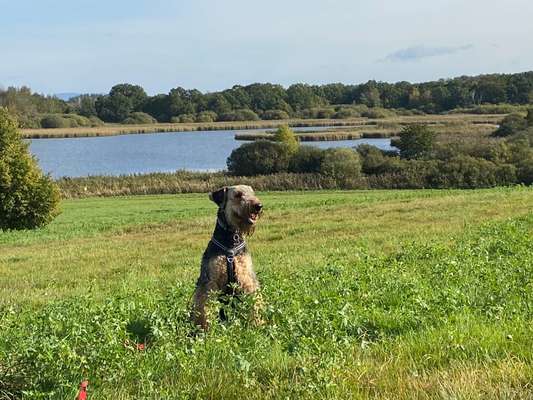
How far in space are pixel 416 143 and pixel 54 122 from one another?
309 feet

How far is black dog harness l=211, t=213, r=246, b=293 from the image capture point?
548cm

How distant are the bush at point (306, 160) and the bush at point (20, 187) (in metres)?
28.0

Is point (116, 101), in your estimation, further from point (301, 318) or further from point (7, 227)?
point (301, 318)

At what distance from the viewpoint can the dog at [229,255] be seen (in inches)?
212

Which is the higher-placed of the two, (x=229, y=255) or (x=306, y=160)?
(x=229, y=255)

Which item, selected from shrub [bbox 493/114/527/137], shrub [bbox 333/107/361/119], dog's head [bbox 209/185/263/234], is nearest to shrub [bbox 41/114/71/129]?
shrub [bbox 333/107/361/119]

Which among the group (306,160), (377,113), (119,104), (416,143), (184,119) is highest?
(119,104)

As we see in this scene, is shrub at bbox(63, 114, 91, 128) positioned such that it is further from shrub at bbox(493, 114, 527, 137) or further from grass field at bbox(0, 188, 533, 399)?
grass field at bbox(0, 188, 533, 399)

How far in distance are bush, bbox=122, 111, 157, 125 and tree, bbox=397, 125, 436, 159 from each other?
97503 millimetres

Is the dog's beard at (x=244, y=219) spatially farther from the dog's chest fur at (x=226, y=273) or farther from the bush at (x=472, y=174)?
the bush at (x=472, y=174)

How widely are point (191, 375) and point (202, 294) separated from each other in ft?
6.46

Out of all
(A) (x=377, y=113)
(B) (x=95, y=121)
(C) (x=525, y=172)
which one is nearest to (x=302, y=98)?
(A) (x=377, y=113)

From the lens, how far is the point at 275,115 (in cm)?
14612

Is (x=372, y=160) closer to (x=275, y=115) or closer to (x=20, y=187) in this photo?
(x=20, y=187)
